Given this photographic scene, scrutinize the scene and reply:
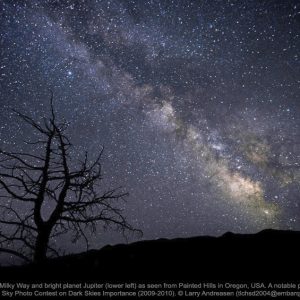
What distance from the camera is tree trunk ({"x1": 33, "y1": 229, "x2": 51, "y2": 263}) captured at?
5254 mm

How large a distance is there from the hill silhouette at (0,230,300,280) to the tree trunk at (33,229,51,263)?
1797 mm

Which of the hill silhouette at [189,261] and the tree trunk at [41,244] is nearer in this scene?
the hill silhouette at [189,261]

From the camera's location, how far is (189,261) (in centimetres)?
282

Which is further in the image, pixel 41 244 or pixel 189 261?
pixel 41 244

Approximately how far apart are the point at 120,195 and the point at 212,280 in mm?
4063

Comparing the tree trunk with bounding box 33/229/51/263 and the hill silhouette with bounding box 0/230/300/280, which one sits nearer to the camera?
the hill silhouette with bounding box 0/230/300/280

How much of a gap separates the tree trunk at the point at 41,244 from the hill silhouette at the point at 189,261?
70.8 inches

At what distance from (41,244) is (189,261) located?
12.2ft

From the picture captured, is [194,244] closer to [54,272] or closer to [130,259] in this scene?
[130,259]

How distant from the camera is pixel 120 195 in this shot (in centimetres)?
638

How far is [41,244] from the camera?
211 inches

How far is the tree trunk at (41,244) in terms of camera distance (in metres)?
5.25

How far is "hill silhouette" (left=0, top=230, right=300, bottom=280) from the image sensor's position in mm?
2521

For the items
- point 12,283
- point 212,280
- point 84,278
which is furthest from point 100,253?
point 212,280
